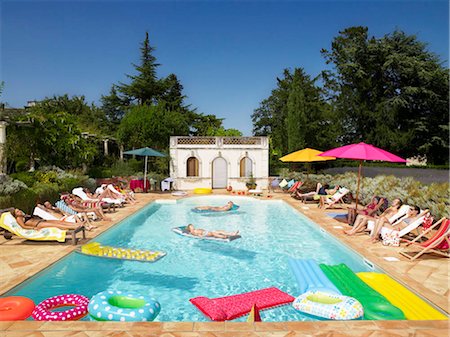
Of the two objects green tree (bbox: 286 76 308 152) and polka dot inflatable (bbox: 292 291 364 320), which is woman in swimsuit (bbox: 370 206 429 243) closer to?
polka dot inflatable (bbox: 292 291 364 320)

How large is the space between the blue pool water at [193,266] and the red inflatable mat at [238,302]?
0.15 meters

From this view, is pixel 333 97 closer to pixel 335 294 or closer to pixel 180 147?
pixel 180 147

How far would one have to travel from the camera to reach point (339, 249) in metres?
9.33

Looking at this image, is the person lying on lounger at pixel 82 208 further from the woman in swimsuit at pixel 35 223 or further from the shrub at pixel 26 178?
the shrub at pixel 26 178

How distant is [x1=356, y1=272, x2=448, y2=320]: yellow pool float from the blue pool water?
944 mm

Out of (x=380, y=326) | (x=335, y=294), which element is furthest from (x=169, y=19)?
(x=380, y=326)

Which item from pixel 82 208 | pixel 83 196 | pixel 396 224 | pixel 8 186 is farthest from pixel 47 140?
pixel 396 224

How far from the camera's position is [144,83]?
41.9 meters

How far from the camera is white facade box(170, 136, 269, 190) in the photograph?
962 inches

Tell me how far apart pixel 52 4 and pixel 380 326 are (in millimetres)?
11947

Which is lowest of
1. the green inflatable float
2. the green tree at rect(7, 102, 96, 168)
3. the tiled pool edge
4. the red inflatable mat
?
the red inflatable mat

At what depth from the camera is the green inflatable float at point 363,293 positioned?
5449 mm

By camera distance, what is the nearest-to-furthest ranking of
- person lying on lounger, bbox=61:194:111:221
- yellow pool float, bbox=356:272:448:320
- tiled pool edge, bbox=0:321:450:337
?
tiled pool edge, bbox=0:321:450:337, yellow pool float, bbox=356:272:448:320, person lying on lounger, bbox=61:194:111:221

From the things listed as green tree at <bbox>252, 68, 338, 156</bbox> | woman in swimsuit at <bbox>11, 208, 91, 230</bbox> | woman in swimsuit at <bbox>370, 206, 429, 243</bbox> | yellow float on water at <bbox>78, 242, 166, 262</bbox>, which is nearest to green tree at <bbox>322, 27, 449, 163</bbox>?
green tree at <bbox>252, 68, 338, 156</bbox>
